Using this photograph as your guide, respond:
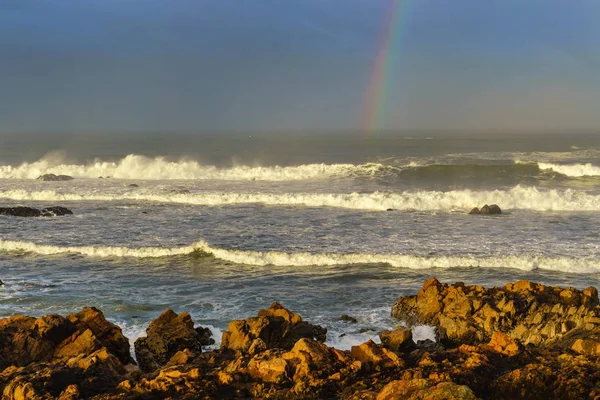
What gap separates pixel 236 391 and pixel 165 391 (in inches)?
37.2

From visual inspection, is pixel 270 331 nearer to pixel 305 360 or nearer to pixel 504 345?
pixel 305 360

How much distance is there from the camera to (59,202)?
122 feet

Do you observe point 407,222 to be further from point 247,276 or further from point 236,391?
point 236,391

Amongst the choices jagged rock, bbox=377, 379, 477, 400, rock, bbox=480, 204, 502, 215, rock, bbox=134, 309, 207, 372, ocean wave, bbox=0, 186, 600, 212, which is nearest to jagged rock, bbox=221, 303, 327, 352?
rock, bbox=134, 309, 207, 372

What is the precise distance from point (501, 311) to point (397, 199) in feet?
68.9

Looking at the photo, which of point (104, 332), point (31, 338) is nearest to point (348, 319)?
point (104, 332)

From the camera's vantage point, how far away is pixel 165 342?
454 inches

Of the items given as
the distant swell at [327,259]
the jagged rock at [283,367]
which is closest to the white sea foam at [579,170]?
the distant swell at [327,259]

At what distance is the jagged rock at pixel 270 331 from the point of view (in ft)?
36.7

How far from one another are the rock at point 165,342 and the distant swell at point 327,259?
8.66 m

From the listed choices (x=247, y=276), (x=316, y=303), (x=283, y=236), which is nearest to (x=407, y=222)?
(x=283, y=236)

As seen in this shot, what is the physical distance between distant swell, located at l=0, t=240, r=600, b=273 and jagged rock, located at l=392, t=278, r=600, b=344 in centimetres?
584

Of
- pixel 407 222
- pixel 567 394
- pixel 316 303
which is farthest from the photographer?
pixel 407 222

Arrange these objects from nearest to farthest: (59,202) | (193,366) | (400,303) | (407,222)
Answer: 1. (193,366)
2. (400,303)
3. (407,222)
4. (59,202)
